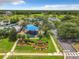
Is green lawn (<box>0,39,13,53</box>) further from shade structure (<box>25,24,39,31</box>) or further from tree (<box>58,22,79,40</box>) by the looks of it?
tree (<box>58,22,79,40</box>)

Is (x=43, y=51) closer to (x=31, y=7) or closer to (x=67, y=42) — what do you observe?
(x=67, y=42)

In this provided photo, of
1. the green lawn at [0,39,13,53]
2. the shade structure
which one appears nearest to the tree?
the shade structure

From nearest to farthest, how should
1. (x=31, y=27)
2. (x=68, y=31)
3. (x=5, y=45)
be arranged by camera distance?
1. (x=5, y=45)
2. (x=68, y=31)
3. (x=31, y=27)

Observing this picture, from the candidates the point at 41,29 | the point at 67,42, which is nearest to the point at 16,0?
the point at 41,29

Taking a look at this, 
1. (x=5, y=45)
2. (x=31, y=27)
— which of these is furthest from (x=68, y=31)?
(x=5, y=45)

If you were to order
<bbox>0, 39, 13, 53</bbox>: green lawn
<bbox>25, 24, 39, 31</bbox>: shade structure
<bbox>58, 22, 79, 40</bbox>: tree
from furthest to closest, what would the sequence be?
<bbox>25, 24, 39, 31</bbox>: shade structure
<bbox>58, 22, 79, 40</bbox>: tree
<bbox>0, 39, 13, 53</bbox>: green lawn

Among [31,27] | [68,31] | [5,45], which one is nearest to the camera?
[5,45]

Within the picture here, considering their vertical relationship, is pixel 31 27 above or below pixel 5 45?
above

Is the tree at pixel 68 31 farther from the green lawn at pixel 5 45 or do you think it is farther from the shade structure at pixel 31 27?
the green lawn at pixel 5 45

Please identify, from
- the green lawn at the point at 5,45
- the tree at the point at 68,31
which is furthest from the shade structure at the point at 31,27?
the green lawn at the point at 5,45

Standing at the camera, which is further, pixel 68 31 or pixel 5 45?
pixel 68 31

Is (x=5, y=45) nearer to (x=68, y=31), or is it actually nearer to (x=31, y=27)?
(x=31, y=27)
